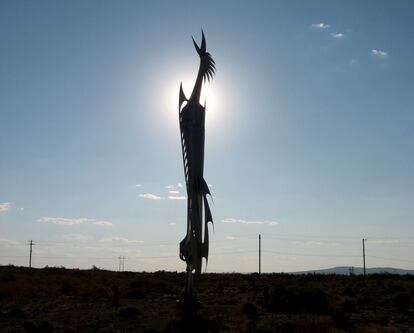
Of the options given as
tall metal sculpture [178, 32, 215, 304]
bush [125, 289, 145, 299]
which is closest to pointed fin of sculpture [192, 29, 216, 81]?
tall metal sculpture [178, 32, 215, 304]

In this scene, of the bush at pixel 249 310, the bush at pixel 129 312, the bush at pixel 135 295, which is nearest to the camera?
the bush at pixel 129 312

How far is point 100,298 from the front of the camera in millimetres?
25922

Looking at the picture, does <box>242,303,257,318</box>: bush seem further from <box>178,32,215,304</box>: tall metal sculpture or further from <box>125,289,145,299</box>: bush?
<box>125,289,145,299</box>: bush

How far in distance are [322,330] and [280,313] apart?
526 cm

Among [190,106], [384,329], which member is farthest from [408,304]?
[190,106]

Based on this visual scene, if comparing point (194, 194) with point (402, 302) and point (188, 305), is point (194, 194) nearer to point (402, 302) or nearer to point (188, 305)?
point (188, 305)

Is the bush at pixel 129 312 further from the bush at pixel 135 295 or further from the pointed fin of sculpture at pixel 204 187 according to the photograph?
the bush at pixel 135 295

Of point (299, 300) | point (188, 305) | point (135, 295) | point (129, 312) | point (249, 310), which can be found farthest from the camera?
point (135, 295)

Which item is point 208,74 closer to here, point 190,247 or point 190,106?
point 190,106

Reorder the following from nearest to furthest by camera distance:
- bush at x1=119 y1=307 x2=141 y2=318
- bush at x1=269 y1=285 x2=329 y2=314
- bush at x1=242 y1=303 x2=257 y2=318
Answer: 1. bush at x1=119 y1=307 x2=141 y2=318
2. bush at x1=242 y1=303 x2=257 y2=318
3. bush at x1=269 y1=285 x2=329 y2=314

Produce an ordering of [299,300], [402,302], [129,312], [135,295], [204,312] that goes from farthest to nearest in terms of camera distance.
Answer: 1. [135,295]
2. [402,302]
3. [299,300]
4. [204,312]
5. [129,312]

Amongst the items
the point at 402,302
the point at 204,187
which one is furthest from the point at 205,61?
the point at 402,302

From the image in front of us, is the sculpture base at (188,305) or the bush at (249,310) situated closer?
the bush at (249,310)

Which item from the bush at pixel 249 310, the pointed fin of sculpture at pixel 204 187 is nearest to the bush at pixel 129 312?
the bush at pixel 249 310
